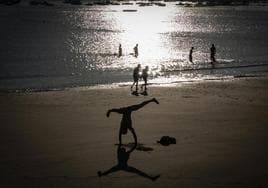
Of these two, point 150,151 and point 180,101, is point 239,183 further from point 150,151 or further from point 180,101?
point 180,101

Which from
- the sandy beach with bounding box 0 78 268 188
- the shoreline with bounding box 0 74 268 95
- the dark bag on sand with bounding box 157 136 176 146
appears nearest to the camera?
the sandy beach with bounding box 0 78 268 188

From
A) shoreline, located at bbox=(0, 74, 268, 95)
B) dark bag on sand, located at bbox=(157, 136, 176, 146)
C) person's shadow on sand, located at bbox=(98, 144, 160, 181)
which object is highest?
shoreline, located at bbox=(0, 74, 268, 95)

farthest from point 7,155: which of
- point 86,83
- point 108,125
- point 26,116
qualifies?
point 86,83

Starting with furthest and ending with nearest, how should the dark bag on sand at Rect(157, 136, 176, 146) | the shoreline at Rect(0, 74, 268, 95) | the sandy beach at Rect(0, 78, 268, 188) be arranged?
the shoreline at Rect(0, 74, 268, 95), the dark bag on sand at Rect(157, 136, 176, 146), the sandy beach at Rect(0, 78, 268, 188)

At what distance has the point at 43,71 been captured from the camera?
4094cm

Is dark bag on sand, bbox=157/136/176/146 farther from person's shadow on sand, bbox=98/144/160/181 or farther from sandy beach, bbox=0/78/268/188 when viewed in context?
person's shadow on sand, bbox=98/144/160/181

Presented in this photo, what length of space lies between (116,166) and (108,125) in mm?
4921

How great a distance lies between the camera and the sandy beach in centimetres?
1305

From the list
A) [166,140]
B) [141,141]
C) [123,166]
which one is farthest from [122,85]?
[123,166]

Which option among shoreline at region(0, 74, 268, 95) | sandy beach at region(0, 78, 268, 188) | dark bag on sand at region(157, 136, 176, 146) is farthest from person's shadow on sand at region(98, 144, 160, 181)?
shoreline at region(0, 74, 268, 95)

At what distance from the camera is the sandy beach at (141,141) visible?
1305 centimetres

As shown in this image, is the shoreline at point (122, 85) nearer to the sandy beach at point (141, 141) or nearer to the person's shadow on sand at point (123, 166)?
the sandy beach at point (141, 141)

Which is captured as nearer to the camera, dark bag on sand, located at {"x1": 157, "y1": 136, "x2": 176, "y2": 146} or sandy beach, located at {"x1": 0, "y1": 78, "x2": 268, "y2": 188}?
sandy beach, located at {"x1": 0, "y1": 78, "x2": 268, "y2": 188}

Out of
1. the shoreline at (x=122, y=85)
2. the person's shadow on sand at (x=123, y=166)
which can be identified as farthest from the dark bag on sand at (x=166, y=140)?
the shoreline at (x=122, y=85)
